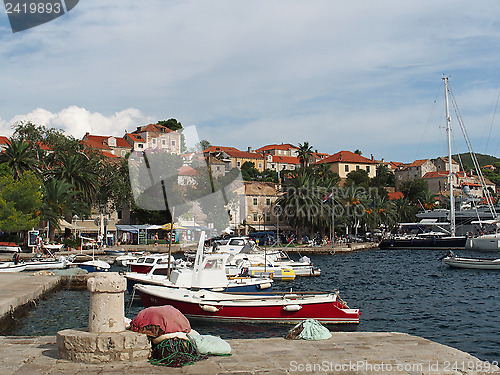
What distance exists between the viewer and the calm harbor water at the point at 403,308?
1983 centimetres

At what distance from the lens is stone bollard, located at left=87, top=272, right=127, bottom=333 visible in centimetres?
924

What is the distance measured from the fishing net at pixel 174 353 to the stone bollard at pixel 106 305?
867 mm

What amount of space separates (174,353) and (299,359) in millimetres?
2455

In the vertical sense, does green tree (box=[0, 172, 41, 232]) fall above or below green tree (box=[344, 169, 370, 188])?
below

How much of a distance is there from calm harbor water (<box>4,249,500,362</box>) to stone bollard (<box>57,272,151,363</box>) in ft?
34.6

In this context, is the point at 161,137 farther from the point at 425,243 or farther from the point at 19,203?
the point at 19,203

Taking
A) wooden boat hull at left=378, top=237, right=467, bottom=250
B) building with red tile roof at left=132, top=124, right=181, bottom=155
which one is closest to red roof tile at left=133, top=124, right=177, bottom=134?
building with red tile roof at left=132, top=124, right=181, bottom=155

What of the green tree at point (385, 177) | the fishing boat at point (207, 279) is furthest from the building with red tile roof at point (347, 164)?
the fishing boat at point (207, 279)

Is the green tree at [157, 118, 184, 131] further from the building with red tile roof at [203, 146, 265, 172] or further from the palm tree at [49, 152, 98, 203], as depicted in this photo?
the palm tree at [49, 152, 98, 203]

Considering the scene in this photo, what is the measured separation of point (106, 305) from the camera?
366 inches

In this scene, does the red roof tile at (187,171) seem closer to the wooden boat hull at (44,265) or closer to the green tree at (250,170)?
the wooden boat hull at (44,265)

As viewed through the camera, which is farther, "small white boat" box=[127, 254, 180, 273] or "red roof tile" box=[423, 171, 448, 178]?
"red roof tile" box=[423, 171, 448, 178]

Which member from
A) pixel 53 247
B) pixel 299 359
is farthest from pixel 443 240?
pixel 299 359

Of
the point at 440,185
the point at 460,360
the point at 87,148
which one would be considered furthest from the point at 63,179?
the point at 440,185
